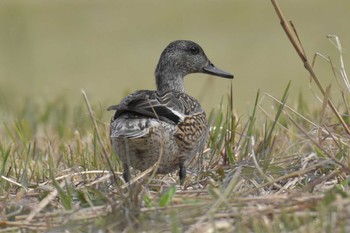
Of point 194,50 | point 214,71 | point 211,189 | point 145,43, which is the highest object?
point 194,50

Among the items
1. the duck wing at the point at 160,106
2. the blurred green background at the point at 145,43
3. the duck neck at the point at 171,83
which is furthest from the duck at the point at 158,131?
the blurred green background at the point at 145,43

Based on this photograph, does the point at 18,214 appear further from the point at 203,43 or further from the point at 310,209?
the point at 203,43

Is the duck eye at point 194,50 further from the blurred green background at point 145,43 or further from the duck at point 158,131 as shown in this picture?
the blurred green background at point 145,43

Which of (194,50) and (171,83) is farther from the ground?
(194,50)

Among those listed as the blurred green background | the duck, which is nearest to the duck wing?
the duck

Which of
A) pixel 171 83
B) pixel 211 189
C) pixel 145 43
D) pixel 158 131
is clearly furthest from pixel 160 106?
pixel 145 43

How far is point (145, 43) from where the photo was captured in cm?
2080

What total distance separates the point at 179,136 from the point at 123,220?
79.0 inches

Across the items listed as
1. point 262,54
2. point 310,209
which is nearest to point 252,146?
point 310,209

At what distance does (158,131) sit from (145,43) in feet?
46.3

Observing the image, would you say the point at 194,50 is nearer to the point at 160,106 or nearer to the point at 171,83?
the point at 171,83

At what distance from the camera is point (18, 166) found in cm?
755

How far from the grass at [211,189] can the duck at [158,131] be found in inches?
5.9

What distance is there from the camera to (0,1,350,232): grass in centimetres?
505
